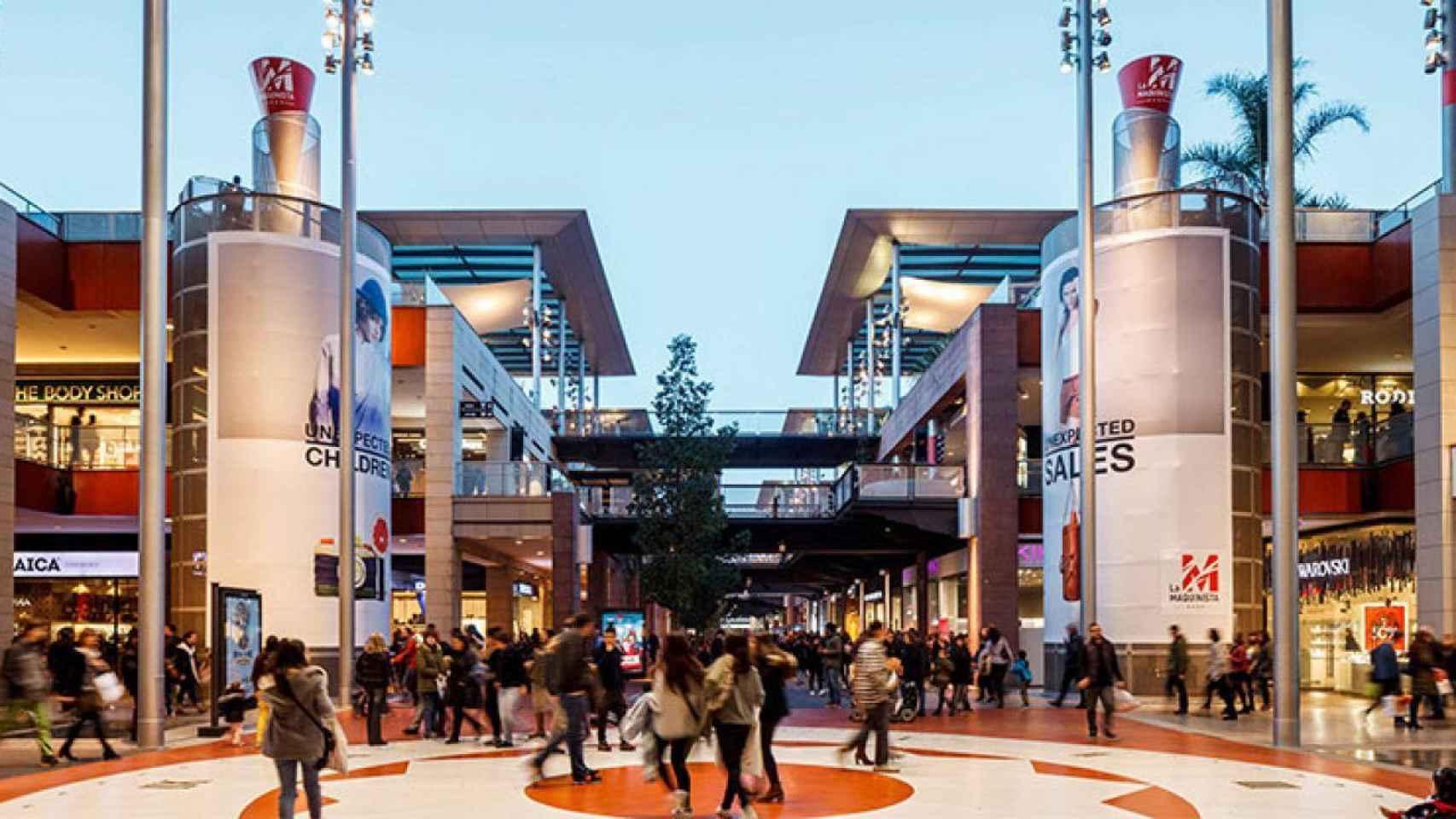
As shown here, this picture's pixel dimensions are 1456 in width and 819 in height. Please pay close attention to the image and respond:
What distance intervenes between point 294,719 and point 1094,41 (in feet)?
63.7

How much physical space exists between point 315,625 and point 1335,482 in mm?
20209

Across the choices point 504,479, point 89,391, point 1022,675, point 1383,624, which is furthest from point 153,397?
point 1383,624

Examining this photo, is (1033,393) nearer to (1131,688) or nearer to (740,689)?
(1131,688)

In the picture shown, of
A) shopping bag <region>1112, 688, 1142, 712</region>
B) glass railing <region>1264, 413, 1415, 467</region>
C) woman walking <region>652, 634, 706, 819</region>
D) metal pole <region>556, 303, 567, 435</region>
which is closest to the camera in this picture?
woman walking <region>652, 634, 706, 819</region>

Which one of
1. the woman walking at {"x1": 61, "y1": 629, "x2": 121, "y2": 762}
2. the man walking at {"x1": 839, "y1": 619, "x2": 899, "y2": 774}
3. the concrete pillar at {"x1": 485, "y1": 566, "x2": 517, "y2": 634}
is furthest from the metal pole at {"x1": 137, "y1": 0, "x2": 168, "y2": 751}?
the concrete pillar at {"x1": 485, "y1": 566, "x2": 517, "y2": 634}

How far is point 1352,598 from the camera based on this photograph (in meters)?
33.2

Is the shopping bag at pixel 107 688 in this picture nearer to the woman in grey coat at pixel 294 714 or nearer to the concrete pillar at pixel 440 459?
the woman in grey coat at pixel 294 714

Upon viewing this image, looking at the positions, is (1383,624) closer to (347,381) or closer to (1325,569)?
(1325,569)

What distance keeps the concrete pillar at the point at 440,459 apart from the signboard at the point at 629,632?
12.8 ft

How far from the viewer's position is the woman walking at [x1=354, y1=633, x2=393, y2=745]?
19297 millimetres

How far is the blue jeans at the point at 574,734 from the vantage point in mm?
14727

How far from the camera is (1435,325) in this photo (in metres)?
25.8

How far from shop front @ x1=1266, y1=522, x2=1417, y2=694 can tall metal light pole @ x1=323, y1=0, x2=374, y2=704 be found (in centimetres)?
1753

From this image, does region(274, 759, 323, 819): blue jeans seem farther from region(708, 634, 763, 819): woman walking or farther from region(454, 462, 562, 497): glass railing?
region(454, 462, 562, 497): glass railing
